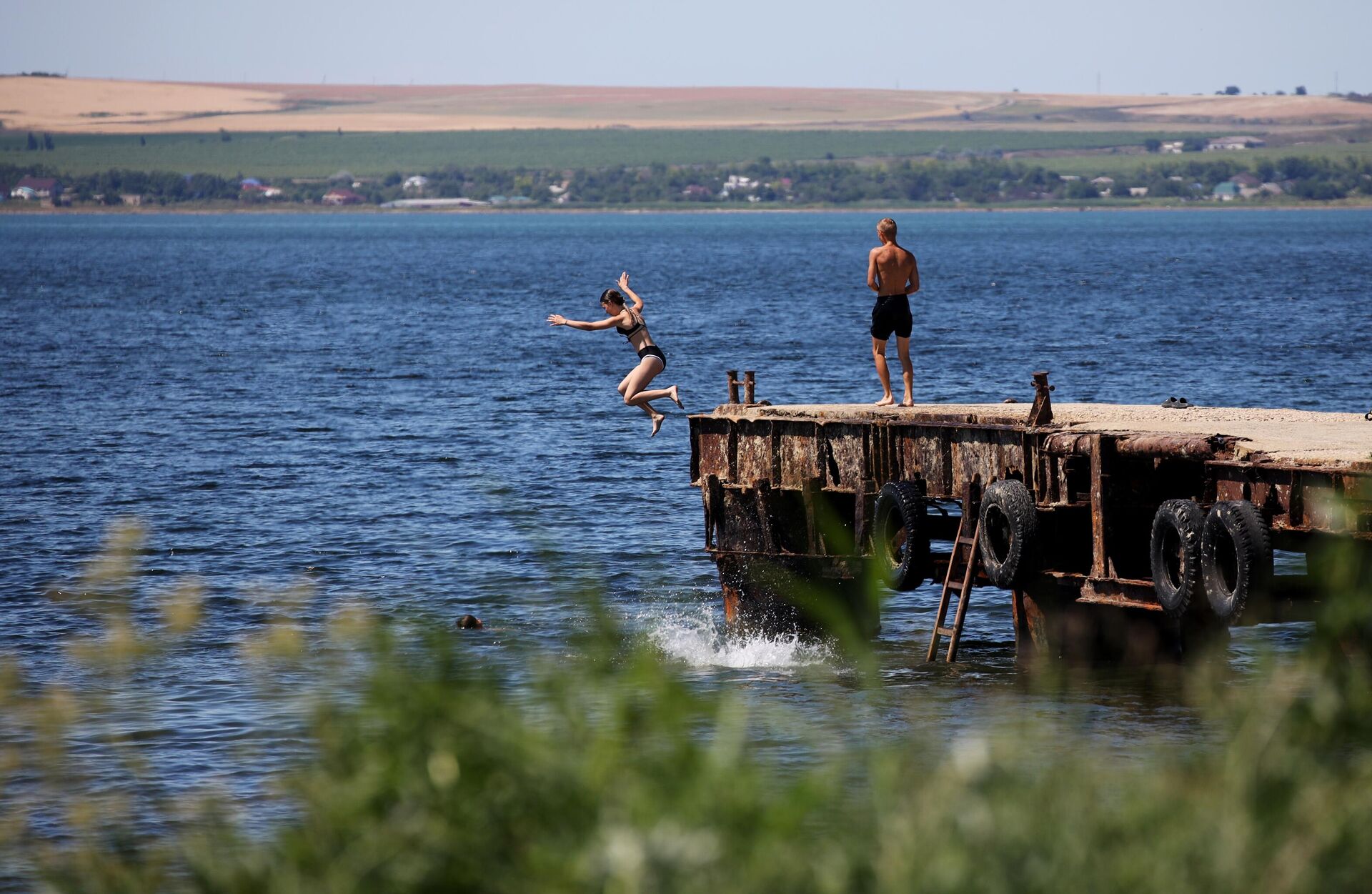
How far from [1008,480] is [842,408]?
3464 mm

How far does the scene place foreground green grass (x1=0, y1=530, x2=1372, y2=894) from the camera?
18.0 ft

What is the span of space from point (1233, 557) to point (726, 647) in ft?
22.2

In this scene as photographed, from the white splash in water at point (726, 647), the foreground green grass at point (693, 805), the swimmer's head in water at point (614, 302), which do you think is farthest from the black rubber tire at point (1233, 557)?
the swimmer's head in water at point (614, 302)

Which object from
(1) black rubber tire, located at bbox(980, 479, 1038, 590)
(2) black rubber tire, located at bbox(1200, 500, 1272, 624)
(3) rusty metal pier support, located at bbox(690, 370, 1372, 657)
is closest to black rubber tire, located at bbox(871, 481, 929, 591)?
(3) rusty metal pier support, located at bbox(690, 370, 1372, 657)

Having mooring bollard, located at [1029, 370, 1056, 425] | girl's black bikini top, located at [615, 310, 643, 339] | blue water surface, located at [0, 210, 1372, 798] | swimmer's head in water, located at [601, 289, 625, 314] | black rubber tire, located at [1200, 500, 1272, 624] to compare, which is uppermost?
swimmer's head in water, located at [601, 289, 625, 314]

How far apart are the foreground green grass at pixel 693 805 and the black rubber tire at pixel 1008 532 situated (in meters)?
8.28

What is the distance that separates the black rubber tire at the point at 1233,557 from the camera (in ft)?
41.8

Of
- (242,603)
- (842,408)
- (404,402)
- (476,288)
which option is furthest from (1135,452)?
(476,288)

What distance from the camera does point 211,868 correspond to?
612cm

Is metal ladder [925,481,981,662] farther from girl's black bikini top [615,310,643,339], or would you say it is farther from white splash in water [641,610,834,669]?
girl's black bikini top [615,310,643,339]

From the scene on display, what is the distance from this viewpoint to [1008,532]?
1549cm

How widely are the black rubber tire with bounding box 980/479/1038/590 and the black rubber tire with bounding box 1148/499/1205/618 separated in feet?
4.20

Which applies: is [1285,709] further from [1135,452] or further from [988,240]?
[988,240]

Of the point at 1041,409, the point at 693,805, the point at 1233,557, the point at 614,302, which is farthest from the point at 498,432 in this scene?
the point at 693,805
